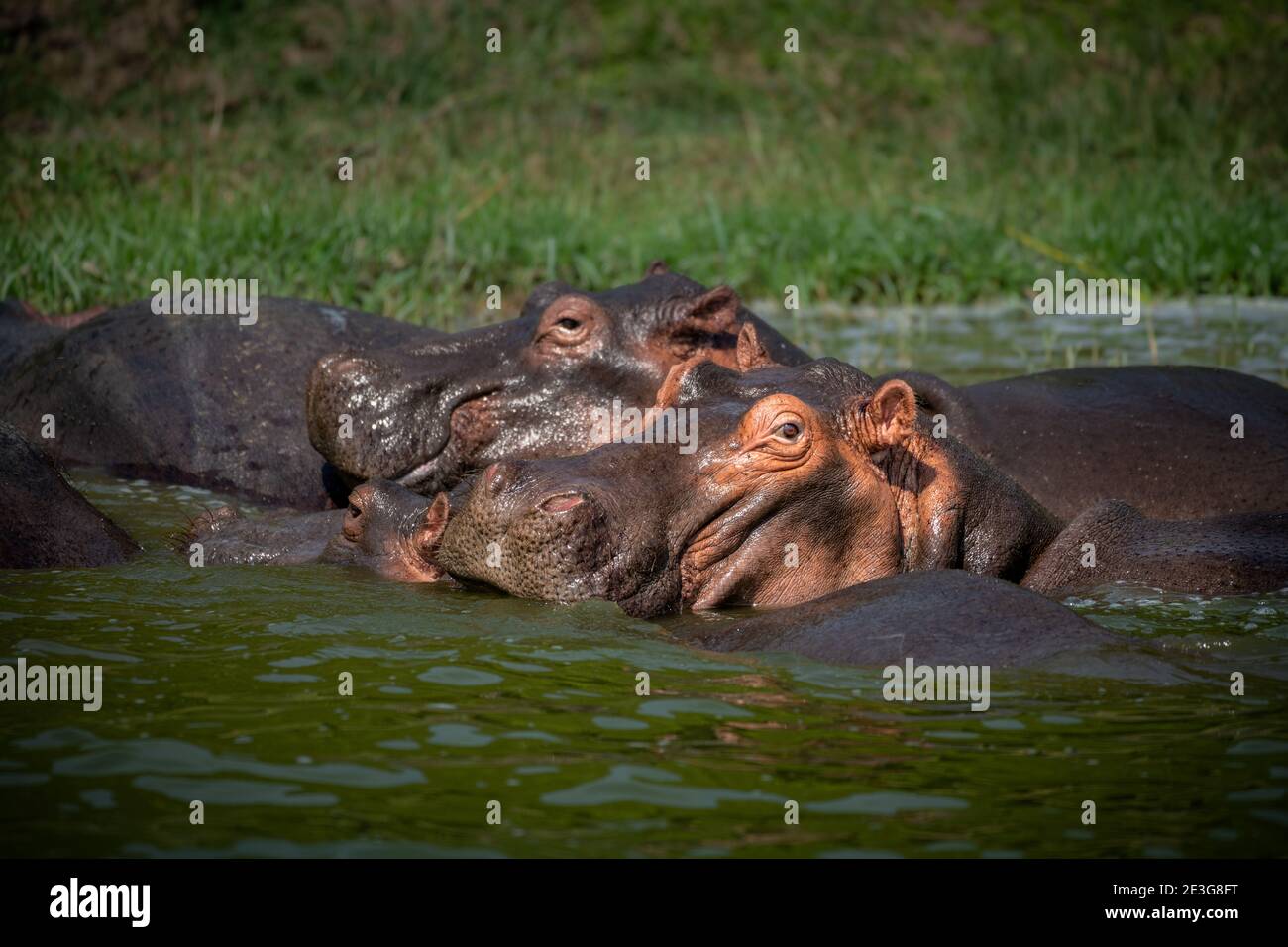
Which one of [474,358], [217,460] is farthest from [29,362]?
[474,358]

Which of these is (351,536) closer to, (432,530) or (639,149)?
(432,530)

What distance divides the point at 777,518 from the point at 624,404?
1.67m

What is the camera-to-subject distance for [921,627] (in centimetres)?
460

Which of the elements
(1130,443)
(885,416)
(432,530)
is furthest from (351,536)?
(1130,443)

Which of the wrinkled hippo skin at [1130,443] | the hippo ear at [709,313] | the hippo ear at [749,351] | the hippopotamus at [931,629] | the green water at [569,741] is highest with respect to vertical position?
the hippo ear at [709,313]

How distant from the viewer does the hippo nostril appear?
4.87 meters

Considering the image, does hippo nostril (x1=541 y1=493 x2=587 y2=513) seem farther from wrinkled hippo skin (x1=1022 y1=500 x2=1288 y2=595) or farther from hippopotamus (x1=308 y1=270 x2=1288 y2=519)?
hippopotamus (x1=308 y1=270 x2=1288 y2=519)

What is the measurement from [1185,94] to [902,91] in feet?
9.71

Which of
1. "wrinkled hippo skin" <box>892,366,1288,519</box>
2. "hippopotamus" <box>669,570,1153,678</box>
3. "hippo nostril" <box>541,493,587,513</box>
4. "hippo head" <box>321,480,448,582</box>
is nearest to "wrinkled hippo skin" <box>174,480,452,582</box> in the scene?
"hippo head" <box>321,480,448,582</box>

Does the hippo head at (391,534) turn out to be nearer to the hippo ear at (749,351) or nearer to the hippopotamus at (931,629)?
the hippopotamus at (931,629)

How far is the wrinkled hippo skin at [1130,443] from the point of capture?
6.62m

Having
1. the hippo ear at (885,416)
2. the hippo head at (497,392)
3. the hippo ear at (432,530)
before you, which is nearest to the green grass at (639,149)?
the hippo head at (497,392)

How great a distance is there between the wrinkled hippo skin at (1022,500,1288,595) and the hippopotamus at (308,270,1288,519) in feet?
2.82
